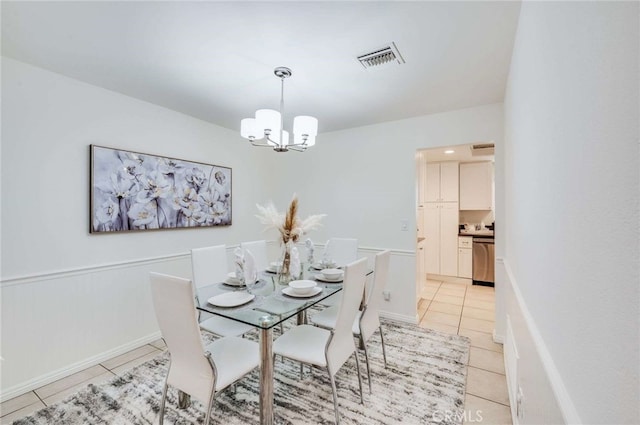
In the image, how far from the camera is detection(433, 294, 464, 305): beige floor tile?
3.97 m

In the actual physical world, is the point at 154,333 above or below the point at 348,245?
below

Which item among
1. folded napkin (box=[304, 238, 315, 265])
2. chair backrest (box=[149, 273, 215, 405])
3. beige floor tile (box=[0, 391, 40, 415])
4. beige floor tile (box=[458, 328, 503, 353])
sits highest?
folded napkin (box=[304, 238, 315, 265])

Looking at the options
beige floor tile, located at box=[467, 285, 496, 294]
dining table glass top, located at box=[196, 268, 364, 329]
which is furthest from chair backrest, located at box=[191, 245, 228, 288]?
beige floor tile, located at box=[467, 285, 496, 294]

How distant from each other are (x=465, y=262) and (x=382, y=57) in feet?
13.9

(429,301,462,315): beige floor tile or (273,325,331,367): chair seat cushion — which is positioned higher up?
(273,325,331,367): chair seat cushion

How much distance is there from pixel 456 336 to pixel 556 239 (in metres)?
2.48

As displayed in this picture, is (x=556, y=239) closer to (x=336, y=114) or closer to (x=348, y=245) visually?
(x=348, y=245)

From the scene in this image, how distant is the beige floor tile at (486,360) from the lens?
7.67ft

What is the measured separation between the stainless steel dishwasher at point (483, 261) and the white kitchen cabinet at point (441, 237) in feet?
1.02

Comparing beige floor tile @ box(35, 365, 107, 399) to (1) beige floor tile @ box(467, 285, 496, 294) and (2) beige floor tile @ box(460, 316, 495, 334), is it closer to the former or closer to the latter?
(2) beige floor tile @ box(460, 316, 495, 334)

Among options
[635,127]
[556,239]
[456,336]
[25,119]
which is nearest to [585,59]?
[635,127]

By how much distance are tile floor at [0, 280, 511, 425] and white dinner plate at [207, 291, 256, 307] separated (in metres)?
1.31

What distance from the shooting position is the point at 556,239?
0.87m

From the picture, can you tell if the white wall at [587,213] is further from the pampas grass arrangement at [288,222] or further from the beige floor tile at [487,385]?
the pampas grass arrangement at [288,222]
